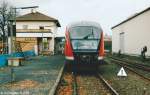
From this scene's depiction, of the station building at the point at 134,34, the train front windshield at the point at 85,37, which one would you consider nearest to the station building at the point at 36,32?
the station building at the point at 134,34

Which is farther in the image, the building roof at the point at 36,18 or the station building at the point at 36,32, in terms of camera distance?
the building roof at the point at 36,18

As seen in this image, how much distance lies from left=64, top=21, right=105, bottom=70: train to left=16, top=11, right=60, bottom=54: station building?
126 feet

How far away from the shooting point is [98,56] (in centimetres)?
2306

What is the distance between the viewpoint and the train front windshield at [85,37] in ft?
76.3

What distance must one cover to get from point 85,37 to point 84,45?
2.38ft

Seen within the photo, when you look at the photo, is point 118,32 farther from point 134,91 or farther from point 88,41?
point 134,91

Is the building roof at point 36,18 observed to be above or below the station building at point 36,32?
Result: above

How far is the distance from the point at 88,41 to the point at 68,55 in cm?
144

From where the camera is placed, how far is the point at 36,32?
7000cm

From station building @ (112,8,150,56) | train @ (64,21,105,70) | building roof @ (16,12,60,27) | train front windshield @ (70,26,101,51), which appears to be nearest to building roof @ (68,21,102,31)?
train @ (64,21,105,70)

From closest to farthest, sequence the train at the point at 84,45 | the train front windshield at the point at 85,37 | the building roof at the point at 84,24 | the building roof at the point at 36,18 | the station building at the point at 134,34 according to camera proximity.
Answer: the train at the point at 84,45
the train front windshield at the point at 85,37
the building roof at the point at 84,24
the station building at the point at 134,34
the building roof at the point at 36,18

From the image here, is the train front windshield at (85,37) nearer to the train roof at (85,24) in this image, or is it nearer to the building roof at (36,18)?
the train roof at (85,24)

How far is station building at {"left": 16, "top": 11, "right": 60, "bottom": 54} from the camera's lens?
66812 mm

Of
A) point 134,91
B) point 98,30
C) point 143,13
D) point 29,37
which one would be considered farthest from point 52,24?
point 134,91
